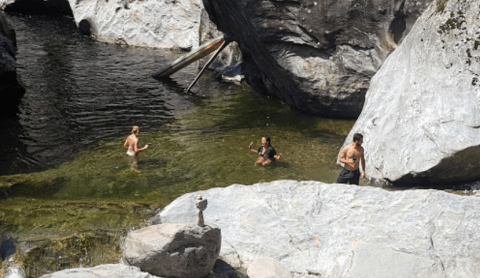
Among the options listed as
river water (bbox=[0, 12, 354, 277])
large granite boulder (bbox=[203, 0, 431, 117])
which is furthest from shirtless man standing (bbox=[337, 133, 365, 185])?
large granite boulder (bbox=[203, 0, 431, 117])

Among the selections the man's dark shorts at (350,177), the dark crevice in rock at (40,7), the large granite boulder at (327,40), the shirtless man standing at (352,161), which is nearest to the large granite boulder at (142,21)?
the dark crevice in rock at (40,7)

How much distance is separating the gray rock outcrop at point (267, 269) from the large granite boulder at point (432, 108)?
3571mm

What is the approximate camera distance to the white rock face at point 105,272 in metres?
6.04

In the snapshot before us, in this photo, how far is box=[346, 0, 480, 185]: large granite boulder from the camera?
9023 millimetres

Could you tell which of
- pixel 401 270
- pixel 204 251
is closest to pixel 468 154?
pixel 401 270

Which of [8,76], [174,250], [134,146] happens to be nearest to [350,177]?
[174,250]

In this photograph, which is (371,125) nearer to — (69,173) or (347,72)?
(347,72)

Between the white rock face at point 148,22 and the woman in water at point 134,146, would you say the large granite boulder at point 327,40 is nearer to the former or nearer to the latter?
the woman in water at point 134,146

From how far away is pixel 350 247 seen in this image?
7473mm

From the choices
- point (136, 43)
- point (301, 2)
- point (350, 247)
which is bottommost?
point (136, 43)

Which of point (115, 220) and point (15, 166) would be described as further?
point (15, 166)

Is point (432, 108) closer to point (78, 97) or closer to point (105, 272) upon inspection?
point (105, 272)

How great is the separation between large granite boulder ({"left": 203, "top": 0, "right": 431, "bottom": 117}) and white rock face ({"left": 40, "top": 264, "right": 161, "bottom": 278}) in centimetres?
1010

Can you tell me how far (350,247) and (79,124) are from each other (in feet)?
32.1
